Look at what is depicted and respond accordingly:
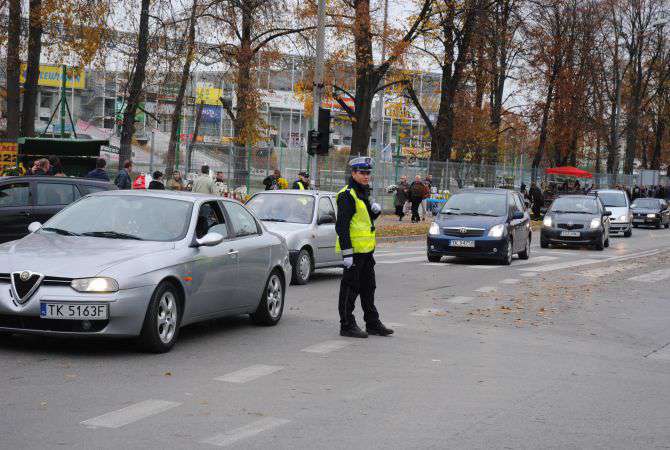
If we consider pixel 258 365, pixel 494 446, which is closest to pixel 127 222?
pixel 258 365

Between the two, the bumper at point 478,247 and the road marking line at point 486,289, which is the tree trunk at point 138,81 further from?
the road marking line at point 486,289

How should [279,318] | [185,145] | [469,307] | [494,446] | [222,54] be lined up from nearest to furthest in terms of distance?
1. [494,446]
2. [279,318]
3. [469,307]
4. [185,145]
5. [222,54]

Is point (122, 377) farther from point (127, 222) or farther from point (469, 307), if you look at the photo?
point (469, 307)

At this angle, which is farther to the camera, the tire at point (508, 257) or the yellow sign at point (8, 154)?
the yellow sign at point (8, 154)

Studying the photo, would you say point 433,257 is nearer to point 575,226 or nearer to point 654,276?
point 654,276

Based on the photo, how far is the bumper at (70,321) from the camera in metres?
8.41

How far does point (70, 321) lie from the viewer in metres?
8.50

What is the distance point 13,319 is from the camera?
8547 millimetres

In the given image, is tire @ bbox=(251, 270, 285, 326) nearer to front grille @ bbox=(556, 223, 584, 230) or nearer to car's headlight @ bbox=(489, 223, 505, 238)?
car's headlight @ bbox=(489, 223, 505, 238)

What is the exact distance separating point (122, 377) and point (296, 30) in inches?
1162

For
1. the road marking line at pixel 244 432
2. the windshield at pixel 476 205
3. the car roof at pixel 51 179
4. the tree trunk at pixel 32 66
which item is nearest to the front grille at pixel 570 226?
the windshield at pixel 476 205

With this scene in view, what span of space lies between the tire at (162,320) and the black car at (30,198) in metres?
7.26

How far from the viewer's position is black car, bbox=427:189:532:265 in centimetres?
2161

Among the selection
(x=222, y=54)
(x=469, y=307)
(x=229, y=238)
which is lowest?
(x=469, y=307)
